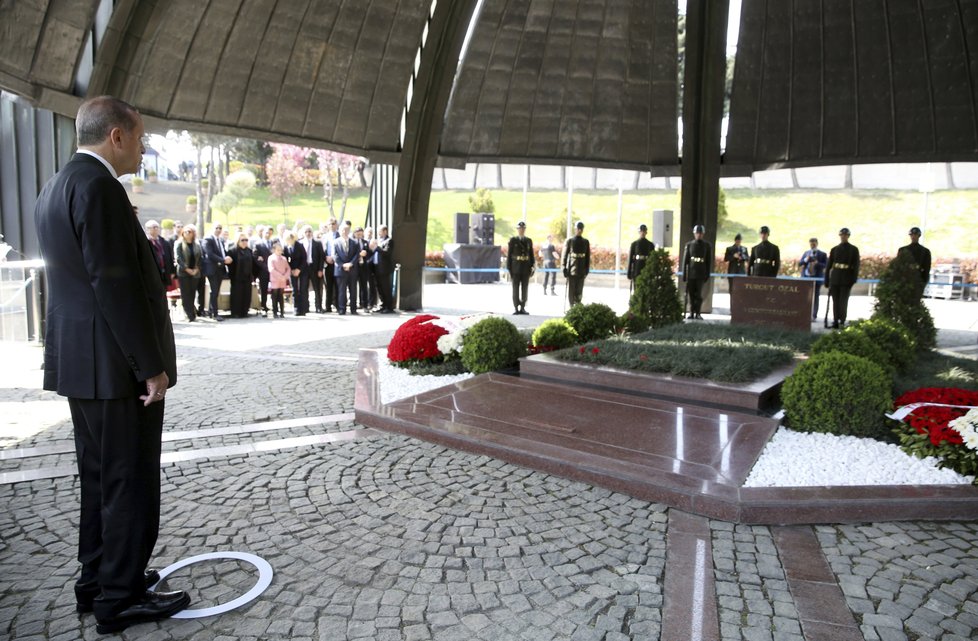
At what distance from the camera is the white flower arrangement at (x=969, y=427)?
4.40 meters

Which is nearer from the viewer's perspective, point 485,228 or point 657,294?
point 657,294

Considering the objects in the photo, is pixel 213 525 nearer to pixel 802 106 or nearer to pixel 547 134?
pixel 547 134

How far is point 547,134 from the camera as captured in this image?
1720 centimetres

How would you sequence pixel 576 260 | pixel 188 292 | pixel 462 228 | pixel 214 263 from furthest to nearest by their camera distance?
pixel 462 228, pixel 576 260, pixel 214 263, pixel 188 292

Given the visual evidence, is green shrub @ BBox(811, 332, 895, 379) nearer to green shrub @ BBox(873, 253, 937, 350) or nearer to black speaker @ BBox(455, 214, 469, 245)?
green shrub @ BBox(873, 253, 937, 350)

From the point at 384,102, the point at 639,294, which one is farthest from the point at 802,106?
the point at 384,102

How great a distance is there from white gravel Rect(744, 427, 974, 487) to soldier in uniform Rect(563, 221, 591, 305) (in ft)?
32.6

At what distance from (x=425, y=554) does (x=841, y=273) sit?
12793mm

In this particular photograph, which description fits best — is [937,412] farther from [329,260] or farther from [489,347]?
[329,260]

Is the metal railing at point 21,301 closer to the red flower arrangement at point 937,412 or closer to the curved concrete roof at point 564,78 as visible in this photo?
the curved concrete roof at point 564,78

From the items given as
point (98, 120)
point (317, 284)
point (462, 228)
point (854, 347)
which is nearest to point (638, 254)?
point (317, 284)

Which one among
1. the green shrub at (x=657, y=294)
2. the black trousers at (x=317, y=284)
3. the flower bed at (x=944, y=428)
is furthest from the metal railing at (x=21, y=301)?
the flower bed at (x=944, y=428)

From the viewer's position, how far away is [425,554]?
371cm

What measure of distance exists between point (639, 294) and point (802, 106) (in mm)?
8961
